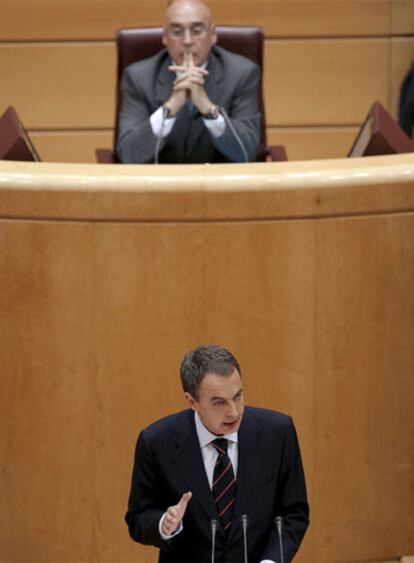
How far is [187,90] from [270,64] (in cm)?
119

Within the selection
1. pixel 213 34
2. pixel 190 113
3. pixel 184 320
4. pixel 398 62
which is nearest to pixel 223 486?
pixel 184 320

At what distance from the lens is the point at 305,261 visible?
2.54 m

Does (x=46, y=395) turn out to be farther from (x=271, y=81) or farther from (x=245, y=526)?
(x=271, y=81)

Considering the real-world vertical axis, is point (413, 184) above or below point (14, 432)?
above

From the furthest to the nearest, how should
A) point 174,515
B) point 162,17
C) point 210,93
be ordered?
point 162,17 < point 210,93 < point 174,515

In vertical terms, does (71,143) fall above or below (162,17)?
below

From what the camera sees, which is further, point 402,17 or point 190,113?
point 402,17

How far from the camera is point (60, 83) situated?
14.9 feet

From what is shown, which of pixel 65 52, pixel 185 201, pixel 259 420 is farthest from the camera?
pixel 65 52

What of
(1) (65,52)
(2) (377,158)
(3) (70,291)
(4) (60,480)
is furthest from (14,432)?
(1) (65,52)

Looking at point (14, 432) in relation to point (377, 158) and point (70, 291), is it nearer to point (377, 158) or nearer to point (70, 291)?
point (70, 291)

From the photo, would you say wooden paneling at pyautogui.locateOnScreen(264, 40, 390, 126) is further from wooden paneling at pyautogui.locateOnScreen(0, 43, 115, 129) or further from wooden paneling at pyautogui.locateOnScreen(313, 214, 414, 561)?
wooden paneling at pyautogui.locateOnScreen(313, 214, 414, 561)

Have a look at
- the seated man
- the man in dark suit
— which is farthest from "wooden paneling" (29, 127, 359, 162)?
the man in dark suit

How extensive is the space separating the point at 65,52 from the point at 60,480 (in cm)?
218
